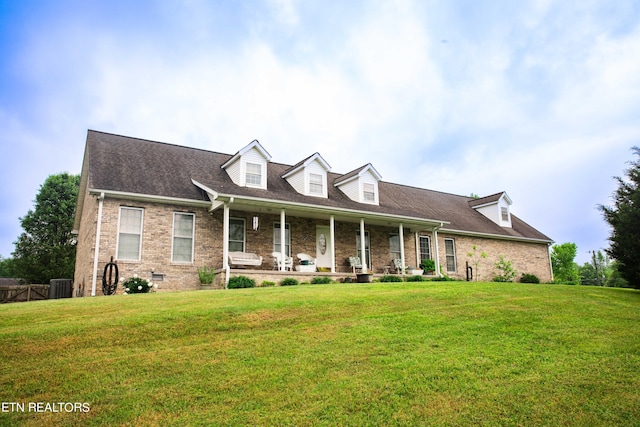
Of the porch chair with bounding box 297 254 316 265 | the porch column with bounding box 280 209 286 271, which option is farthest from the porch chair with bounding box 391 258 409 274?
the porch column with bounding box 280 209 286 271

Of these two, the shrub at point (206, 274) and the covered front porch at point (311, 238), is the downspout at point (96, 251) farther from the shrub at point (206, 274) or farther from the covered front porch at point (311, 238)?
the covered front porch at point (311, 238)

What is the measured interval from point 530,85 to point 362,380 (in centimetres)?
1498

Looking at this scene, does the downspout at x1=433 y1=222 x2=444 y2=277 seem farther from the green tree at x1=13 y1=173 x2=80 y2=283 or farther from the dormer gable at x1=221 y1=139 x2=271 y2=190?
the green tree at x1=13 y1=173 x2=80 y2=283

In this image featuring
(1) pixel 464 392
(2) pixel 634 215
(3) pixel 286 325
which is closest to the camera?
(1) pixel 464 392

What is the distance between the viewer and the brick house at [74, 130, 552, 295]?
15.8m

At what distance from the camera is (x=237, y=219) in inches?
703

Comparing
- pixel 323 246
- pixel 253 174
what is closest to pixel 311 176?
pixel 253 174

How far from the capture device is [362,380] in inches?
227

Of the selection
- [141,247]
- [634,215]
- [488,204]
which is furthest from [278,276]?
[488,204]

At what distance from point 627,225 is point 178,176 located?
1529 cm

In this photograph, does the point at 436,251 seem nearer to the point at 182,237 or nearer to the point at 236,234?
the point at 236,234

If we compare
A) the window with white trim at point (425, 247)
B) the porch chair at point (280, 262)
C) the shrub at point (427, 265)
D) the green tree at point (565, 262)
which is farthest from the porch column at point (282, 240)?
the green tree at point (565, 262)

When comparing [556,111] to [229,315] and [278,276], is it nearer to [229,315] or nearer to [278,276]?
[278,276]

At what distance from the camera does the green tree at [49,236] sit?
3397cm
